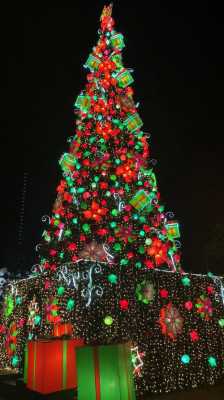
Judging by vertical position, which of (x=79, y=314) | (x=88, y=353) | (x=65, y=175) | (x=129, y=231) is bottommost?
(x=88, y=353)

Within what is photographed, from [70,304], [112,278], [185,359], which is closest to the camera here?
[70,304]

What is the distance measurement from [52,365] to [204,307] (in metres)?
3.42

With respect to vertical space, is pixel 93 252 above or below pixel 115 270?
above

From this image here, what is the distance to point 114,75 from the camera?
9148mm

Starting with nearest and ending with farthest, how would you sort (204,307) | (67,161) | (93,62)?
(204,307) → (67,161) → (93,62)

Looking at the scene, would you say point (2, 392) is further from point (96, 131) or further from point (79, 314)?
point (96, 131)

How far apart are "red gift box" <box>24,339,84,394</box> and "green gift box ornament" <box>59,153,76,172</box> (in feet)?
14.4

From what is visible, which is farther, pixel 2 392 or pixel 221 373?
pixel 221 373

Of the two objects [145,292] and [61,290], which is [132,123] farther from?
[61,290]

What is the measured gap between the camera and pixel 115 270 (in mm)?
5883

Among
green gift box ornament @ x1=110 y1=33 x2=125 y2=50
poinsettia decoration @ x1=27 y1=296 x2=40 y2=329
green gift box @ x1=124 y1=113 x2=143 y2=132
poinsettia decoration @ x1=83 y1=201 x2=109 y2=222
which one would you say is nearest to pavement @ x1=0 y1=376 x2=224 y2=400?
poinsettia decoration @ x1=27 y1=296 x2=40 y2=329

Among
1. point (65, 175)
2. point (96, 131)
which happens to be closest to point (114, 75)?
point (96, 131)

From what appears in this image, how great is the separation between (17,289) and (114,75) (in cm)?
650

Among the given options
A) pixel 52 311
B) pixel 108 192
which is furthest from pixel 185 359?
pixel 108 192
